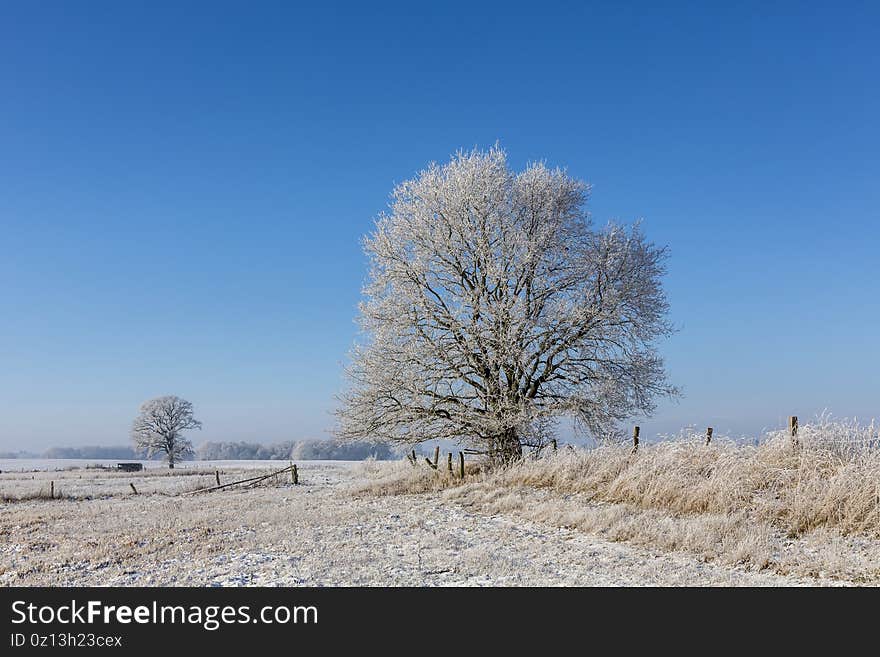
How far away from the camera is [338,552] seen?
34.9 feet

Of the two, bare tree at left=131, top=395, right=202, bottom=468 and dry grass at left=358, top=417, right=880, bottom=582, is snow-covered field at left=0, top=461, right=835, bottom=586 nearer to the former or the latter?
dry grass at left=358, top=417, right=880, bottom=582

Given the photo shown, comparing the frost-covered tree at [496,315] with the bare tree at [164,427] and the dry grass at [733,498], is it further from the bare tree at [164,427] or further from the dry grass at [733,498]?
the bare tree at [164,427]

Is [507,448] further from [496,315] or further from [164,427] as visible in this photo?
[164,427]

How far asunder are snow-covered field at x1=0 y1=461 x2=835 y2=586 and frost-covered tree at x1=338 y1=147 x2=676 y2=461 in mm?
4804

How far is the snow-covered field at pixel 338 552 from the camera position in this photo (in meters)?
8.66

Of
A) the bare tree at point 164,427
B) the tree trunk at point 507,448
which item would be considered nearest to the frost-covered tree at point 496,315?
the tree trunk at point 507,448

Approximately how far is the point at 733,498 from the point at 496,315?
9922 mm

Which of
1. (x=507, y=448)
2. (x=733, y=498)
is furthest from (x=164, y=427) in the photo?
(x=733, y=498)

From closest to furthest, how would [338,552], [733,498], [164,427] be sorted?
[338,552], [733,498], [164,427]

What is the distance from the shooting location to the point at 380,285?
22.4 metres

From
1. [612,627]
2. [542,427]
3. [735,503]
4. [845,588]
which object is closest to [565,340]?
[542,427]

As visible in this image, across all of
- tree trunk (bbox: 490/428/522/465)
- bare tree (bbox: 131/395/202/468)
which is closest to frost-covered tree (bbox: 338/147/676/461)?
tree trunk (bbox: 490/428/522/465)

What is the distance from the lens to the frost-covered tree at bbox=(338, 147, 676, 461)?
68.8ft

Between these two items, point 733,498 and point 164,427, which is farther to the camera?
point 164,427
